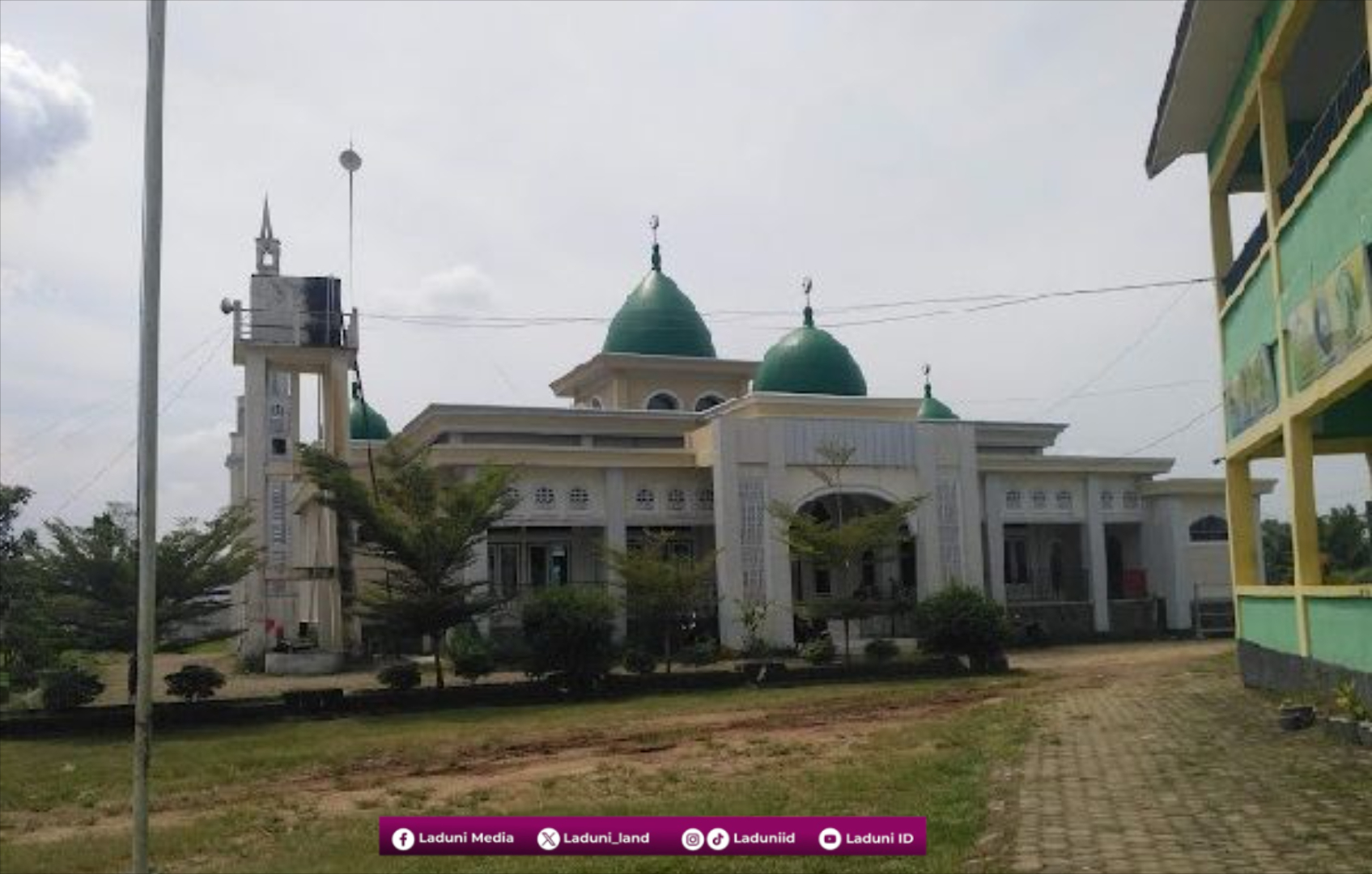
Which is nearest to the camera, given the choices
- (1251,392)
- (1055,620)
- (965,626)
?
(1251,392)

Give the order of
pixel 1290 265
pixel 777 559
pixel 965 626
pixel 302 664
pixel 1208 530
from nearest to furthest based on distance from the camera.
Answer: pixel 1290 265 → pixel 965 626 → pixel 302 664 → pixel 777 559 → pixel 1208 530

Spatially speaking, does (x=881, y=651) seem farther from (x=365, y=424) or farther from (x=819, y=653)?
(x=365, y=424)

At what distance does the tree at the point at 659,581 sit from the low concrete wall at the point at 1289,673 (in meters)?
10.9

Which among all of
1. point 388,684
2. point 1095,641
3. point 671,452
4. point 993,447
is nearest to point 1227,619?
point 1095,641

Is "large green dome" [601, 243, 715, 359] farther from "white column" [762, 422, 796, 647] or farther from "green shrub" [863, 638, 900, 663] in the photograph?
"green shrub" [863, 638, 900, 663]

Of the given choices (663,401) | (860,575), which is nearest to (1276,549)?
(860,575)

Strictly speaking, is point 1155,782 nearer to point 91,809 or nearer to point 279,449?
point 91,809

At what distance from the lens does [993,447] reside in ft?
133

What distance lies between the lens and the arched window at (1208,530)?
39062 millimetres

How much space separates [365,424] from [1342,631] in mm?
32497

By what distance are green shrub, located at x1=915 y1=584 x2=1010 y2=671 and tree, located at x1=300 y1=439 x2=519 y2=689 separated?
918cm

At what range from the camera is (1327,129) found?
39.4 feet

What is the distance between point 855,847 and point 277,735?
40.8 feet

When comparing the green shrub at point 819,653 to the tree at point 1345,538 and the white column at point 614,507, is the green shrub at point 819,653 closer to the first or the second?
the white column at point 614,507
